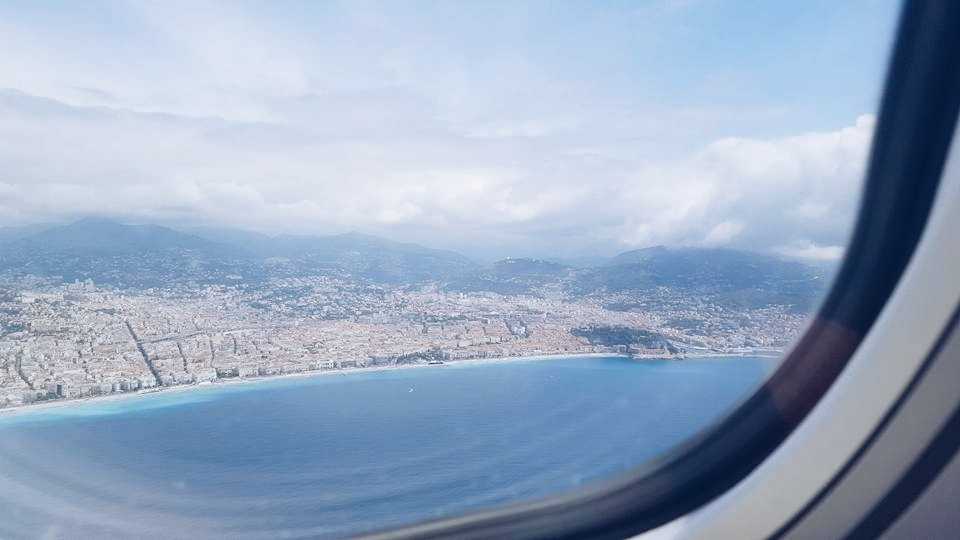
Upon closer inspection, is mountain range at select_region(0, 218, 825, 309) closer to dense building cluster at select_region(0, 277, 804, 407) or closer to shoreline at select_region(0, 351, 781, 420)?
dense building cluster at select_region(0, 277, 804, 407)

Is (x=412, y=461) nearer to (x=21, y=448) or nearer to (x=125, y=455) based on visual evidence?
(x=125, y=455)

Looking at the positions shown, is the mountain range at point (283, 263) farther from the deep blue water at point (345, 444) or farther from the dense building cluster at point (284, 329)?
the deep blue water at point (345, 444)

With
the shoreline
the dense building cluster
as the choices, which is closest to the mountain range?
the dense building cluster

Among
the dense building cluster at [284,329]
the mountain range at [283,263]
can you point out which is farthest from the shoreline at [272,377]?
the mountain range at [283,263]

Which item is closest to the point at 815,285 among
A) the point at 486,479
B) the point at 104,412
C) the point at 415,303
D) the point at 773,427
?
the point at 773,427

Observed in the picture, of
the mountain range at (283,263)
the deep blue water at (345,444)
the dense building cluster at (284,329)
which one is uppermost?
the mountain range at (283,263)

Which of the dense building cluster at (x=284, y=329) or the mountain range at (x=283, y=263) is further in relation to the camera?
the mountain range at (x=283, y=263)

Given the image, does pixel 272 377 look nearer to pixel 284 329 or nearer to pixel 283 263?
pixel 284 329
